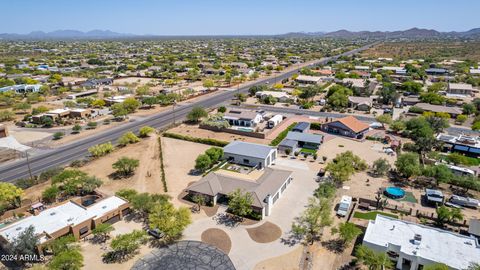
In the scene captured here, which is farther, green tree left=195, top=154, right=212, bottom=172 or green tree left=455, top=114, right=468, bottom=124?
green tree left=455, top=114, right=468, bottom=124

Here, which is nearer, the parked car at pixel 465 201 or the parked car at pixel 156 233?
the parked car at pixel 156 233

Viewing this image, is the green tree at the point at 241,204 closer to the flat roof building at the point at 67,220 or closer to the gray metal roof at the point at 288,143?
the flat roof building at the point at 67,220

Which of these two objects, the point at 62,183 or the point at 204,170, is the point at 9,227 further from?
the point at 204,170

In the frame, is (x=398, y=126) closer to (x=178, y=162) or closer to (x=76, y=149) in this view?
(x=178, y=162)

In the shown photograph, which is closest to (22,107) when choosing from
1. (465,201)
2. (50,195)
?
(50,195)

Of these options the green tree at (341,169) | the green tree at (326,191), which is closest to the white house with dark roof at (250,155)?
the green tree at (341,169)

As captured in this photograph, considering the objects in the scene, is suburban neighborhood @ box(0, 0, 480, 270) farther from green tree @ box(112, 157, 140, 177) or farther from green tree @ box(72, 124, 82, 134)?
green tree @ box(72, 124, 82, 134)

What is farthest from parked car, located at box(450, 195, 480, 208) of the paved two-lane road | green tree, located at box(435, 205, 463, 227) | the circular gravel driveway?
the paved two-lane road
